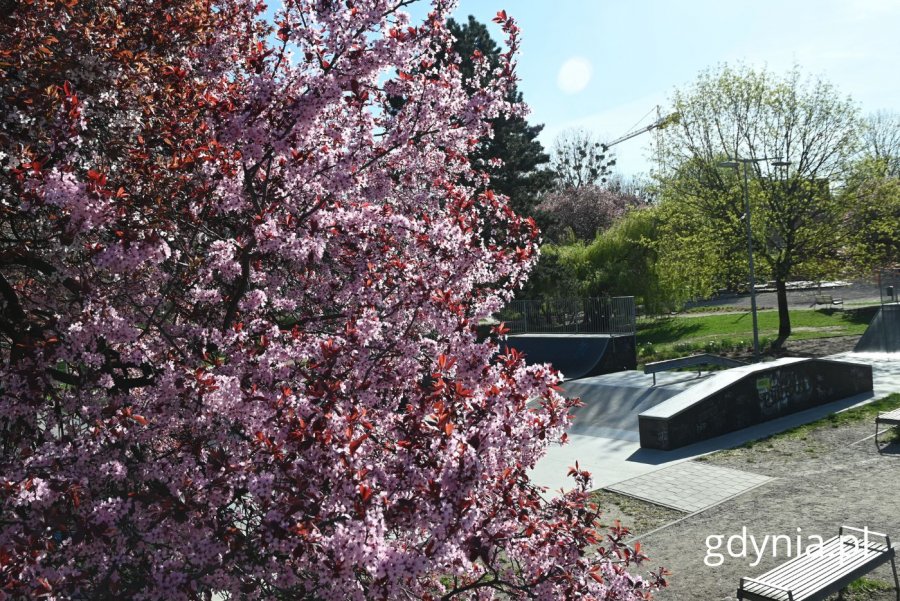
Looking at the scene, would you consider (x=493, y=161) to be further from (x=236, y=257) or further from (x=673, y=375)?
A: (x=673, y=375)

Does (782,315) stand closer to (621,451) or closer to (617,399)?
(617,399)

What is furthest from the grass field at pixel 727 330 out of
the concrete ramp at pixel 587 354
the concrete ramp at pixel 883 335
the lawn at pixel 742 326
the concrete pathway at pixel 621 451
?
the concrete pathway at pixel 621 451

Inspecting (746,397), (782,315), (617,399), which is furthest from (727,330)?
(746,397)

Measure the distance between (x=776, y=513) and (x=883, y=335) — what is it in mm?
18040

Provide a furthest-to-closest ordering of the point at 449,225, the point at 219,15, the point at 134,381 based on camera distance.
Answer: the point at 219,15
the point at 449,225
the point at 134,381

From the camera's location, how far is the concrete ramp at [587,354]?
20234mm

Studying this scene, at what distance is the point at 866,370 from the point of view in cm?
1619

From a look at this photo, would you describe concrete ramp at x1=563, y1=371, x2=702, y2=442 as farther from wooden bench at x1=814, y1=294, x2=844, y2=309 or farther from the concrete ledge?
wooden bench at x1=814, y1=294, x2=844, y2=309

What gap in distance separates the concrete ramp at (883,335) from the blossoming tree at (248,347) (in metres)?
21.9

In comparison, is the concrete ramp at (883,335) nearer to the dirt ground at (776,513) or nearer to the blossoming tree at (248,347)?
the dirt ground at (776,513)

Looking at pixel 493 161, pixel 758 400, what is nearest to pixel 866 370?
pixel 758 400

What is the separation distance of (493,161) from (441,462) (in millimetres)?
6598

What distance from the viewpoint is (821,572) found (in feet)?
20.3

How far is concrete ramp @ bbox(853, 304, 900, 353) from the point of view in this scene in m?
22.8
